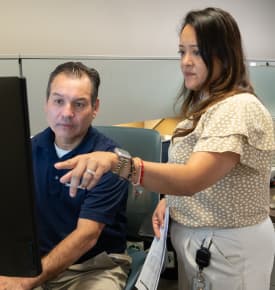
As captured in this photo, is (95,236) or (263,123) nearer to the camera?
(263,123)

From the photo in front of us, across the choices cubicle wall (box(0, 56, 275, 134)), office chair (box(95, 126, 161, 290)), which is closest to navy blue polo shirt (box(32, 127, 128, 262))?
office chair (box(95, 126, 161, 290))

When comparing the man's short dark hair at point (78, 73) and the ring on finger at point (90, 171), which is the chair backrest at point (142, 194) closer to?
the man's short dark hair at point (78, 73)

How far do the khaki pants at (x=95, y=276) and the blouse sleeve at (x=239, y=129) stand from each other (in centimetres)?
57

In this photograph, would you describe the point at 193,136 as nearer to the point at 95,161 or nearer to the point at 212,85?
the point at 212,85

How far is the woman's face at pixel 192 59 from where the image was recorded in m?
1.18

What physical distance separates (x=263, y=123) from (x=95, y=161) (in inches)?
24.2

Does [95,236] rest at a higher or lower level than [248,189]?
lower

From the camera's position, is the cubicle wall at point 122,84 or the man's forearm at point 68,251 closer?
the man's forearm at point 68,251

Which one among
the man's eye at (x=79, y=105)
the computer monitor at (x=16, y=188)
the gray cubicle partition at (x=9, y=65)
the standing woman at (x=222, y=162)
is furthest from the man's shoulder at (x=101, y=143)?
the computer monitor at (x=16, y=188)

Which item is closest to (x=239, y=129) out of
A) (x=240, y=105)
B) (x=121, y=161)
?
(x=240, y=105)

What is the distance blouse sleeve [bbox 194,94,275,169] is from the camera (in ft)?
3.32

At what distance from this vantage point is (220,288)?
50.1 inches

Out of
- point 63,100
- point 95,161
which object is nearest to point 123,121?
point 63,100

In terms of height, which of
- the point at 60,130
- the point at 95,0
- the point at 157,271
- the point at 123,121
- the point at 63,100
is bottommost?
the point at 157,271
